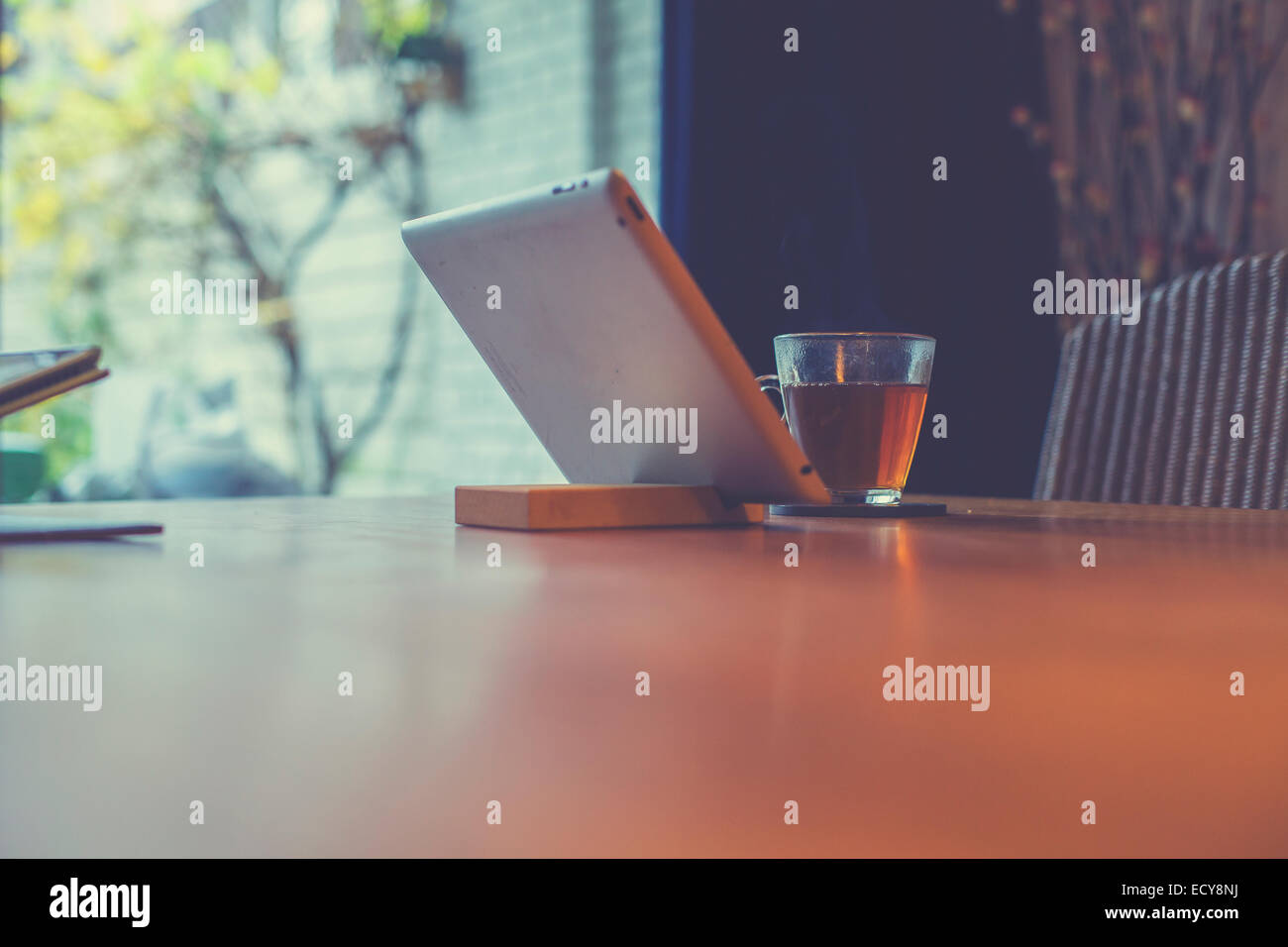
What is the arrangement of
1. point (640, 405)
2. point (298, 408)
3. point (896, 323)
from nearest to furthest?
point (640, 405) < point (896, 323) < point (298, 408)

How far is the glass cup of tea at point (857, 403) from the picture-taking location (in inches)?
39.2

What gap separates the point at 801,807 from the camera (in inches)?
10.3

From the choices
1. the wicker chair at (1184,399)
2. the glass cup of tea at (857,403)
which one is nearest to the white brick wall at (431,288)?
the wicker chair at (1184,399)

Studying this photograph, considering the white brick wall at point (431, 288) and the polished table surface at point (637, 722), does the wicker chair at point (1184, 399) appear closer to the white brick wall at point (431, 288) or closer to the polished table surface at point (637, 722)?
the polished table surface at point (637, 722)

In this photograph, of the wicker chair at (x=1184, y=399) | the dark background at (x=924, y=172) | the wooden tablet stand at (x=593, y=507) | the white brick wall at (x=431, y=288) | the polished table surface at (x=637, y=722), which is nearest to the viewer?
the polished table surface at (x=637, y=722)

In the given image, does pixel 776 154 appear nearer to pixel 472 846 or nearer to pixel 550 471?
pixel 550 471

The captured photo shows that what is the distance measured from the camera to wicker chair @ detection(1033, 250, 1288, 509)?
1590 mm

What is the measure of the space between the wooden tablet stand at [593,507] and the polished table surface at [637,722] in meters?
0.30

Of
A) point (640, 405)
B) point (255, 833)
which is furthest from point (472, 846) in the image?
point (640, 405)

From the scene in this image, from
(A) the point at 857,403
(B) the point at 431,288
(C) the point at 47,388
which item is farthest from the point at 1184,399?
(B) the point at 431,288

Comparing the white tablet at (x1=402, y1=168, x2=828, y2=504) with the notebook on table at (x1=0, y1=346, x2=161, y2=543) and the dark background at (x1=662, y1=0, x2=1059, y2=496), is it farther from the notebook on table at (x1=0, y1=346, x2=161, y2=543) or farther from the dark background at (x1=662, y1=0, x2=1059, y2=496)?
the dark background at (x1=662, y1=0, x2=1059, y2=496)

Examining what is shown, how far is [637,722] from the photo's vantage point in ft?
0.96
